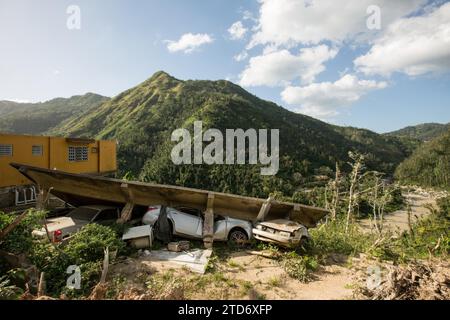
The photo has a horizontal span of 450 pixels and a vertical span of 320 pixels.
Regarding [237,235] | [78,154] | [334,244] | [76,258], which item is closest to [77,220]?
[76,258]

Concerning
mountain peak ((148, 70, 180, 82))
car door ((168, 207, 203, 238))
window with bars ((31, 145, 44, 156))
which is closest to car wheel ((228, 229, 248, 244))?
car door ((168, 207, 203, 238))

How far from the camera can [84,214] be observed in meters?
7.89

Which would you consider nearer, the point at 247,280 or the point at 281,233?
the point at 247,280

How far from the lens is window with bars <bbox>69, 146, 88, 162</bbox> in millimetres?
23031

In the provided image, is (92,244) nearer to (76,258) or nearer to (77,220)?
(76,258)

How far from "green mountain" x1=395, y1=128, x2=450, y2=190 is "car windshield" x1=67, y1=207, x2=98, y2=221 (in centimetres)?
7716

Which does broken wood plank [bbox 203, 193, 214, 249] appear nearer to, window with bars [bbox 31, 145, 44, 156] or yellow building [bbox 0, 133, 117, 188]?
yellow building [bbox 0, 133, 117, 188]

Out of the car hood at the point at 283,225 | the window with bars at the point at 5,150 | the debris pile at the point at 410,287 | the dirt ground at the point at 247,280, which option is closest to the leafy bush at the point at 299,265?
the dirt ground at the point at 247,280

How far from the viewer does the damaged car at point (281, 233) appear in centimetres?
667

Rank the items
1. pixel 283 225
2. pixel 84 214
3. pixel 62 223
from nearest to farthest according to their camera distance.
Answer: pixel 283 225 < pixel 62 223 < pixel 84 214

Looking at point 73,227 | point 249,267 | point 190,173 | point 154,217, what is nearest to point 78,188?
point 73,227

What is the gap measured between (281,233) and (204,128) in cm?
7015

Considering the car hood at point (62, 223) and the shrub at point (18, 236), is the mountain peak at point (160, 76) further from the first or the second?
the shrub at point (18, 236)
